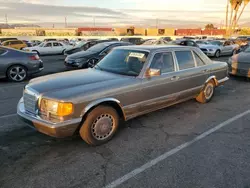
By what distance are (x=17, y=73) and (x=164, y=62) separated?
660cm

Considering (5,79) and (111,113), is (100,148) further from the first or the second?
(5,79)

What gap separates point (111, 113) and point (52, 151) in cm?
113

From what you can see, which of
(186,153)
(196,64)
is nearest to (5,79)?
(196,64)

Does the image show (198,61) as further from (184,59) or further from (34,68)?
(34,68)

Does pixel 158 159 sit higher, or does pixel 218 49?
pixel 218 49

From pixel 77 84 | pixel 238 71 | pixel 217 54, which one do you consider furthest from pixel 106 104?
pixel 217 54

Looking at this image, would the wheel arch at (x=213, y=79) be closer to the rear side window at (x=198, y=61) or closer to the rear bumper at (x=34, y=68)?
the rear side window at (x=198, y=61)

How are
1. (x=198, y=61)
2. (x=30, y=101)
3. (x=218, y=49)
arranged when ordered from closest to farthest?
(x=30, y=101) → (x=198, y=61) → (x=218, y=49)

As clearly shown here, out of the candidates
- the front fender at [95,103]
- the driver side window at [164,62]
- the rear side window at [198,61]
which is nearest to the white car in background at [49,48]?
the rear side window at [198,61]

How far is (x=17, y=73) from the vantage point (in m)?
9.04

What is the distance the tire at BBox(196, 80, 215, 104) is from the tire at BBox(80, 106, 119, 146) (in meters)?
2.97

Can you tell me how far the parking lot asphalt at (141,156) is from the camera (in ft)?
9.68

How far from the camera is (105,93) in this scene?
374 cm

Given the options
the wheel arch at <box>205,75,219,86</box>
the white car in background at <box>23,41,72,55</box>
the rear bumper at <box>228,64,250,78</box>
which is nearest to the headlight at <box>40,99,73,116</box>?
the wheel arch at <box>205,75,219,86</box>
